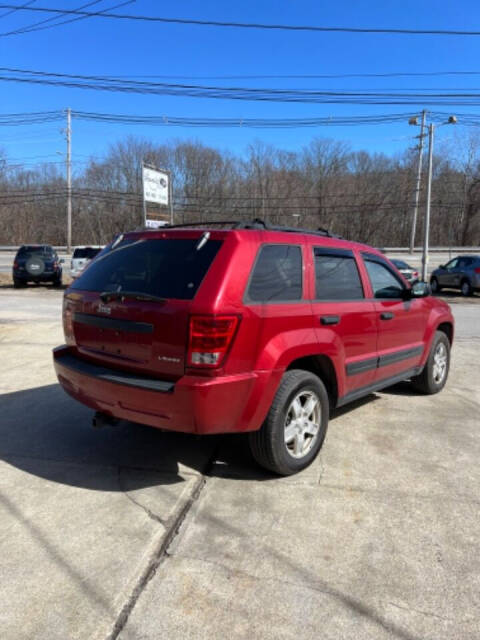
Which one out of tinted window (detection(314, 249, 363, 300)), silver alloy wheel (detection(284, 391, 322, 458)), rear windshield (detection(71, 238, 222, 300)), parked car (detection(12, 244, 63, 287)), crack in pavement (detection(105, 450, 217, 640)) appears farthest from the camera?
parked car (detection(12, 244, 63, 287))

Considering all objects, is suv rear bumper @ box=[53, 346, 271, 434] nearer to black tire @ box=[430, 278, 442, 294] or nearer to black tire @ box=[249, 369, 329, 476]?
black tire @ box=[249, 369, 329, 476]

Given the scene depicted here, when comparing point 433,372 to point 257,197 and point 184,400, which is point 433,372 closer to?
point 184,400

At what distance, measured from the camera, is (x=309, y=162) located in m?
60.4

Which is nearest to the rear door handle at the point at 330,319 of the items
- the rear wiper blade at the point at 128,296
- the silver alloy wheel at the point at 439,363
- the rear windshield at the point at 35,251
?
the rear wiper blade at the point at 128,296

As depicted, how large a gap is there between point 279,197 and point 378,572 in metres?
59.4

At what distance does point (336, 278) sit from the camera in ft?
13.3

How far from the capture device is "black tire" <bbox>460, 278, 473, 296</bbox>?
1959 cm

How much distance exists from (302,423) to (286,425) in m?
0.18

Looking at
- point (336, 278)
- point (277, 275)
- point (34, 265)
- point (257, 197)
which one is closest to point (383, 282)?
point (336, 278)

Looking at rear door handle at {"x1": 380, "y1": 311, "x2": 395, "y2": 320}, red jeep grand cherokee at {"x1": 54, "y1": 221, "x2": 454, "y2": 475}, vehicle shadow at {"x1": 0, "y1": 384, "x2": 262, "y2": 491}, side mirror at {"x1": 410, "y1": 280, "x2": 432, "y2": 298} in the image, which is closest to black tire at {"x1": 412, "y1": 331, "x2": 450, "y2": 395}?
side mirror at {"x1": 410, "y1": 280, "x2": 432, "y2": 298}

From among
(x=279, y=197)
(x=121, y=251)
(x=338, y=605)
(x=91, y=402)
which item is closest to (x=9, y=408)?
(x=91, y=402)

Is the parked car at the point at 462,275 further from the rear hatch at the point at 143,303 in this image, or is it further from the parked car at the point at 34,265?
the rear hatch at the point at 143,303

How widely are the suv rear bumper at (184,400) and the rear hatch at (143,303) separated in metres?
0.10

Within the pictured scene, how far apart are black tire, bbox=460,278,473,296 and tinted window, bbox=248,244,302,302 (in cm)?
1823
